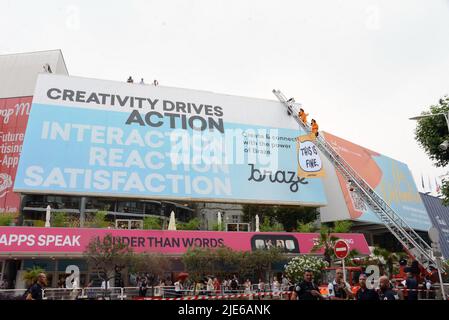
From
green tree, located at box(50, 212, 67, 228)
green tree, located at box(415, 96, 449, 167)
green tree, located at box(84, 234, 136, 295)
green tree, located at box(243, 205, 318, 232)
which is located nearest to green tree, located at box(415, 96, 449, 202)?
green tree, located at box(415, 96, 449, 167)

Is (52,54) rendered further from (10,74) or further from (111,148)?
(111,148)

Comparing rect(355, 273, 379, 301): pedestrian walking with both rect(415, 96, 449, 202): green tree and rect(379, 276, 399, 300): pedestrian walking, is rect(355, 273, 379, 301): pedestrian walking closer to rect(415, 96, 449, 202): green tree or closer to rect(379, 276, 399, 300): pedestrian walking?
rect(379, 276, 399, 300): pedestrian walking

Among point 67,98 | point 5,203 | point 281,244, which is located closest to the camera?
point 281,244

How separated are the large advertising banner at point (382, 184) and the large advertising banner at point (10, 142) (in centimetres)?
3330

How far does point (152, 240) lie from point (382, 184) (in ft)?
99.5

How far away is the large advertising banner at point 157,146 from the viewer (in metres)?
36.2

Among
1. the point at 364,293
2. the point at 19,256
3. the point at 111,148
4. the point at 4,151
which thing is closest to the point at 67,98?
the point at 111,148

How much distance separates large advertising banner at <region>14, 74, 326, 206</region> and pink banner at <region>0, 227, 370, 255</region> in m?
6.96

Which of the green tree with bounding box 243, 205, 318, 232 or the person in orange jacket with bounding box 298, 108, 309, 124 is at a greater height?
the person in orange jacket with bounding box 298, 108, 309, 124

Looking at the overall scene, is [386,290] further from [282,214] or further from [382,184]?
[382,184]

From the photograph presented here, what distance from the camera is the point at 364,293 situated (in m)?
8.76

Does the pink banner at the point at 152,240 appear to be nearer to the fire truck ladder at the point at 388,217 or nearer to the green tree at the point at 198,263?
the green tree at the point at 198,263

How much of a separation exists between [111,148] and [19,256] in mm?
12901

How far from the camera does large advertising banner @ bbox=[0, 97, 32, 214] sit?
137 ft
